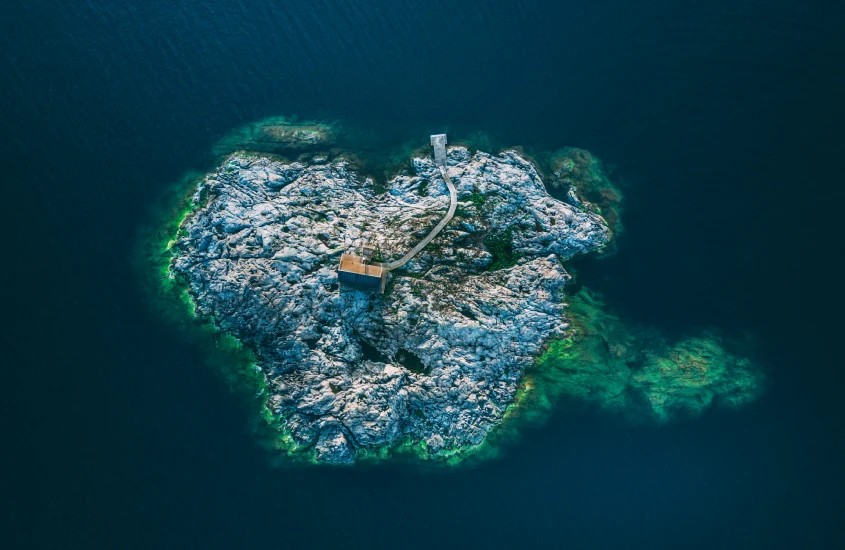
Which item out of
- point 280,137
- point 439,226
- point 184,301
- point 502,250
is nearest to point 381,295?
point 439,226

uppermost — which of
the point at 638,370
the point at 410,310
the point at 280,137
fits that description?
the point at 280,137

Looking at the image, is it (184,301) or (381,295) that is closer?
(381,295)

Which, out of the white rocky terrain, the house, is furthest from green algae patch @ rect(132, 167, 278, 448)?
the house

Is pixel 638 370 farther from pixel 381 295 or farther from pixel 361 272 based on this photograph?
pixel 361 272

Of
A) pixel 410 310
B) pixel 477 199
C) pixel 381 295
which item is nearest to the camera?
pixel 410 310

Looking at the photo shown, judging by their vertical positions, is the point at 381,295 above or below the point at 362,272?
below

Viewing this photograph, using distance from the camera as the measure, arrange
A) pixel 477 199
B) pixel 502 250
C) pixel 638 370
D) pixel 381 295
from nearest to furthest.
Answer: pixel 381 295 < pixel 638 370 < pixel 502 250 < pixel 477 199
